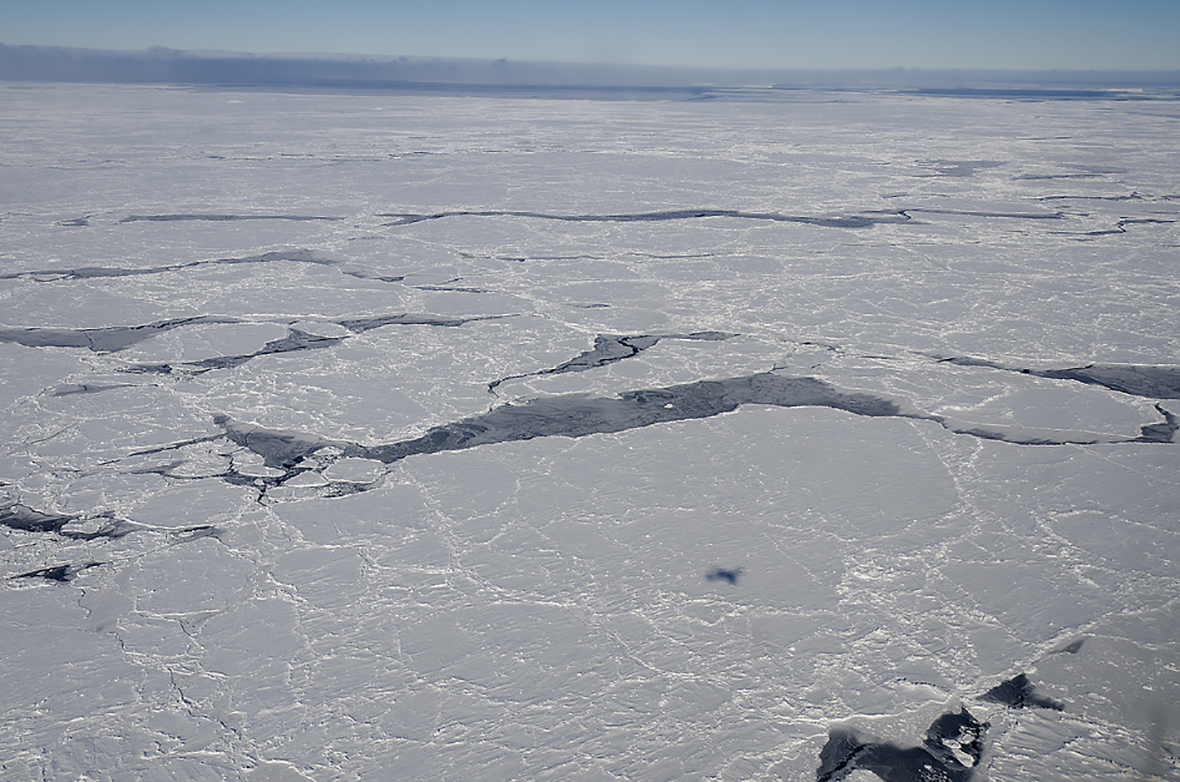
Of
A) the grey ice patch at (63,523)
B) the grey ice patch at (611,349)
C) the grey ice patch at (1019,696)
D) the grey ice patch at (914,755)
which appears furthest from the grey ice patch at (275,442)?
the grey ice patch at (1019,696)

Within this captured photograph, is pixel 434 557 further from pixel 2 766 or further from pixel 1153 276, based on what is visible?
pixel 1153 276

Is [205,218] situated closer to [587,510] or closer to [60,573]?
[60,573]

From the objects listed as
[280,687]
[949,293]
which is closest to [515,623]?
[280,687]

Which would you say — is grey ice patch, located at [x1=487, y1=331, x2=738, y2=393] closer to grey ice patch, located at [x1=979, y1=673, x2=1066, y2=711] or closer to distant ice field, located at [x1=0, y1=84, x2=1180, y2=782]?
distant ice field, located at [x1=0, y1=84, x2=1180, y2=782]

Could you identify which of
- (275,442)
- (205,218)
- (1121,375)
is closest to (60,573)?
(275,442)

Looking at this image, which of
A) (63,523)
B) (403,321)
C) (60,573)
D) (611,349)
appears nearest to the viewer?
(60,573)

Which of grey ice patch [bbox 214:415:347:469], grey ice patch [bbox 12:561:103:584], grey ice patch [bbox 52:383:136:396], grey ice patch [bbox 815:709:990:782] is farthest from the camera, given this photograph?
grey ice patch [bbox 52:383:136:396]

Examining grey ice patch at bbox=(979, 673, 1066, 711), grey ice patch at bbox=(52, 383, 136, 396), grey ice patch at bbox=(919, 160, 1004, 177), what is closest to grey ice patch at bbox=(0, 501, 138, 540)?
grey ice patch at bbox=(52, 383, 136, 396)

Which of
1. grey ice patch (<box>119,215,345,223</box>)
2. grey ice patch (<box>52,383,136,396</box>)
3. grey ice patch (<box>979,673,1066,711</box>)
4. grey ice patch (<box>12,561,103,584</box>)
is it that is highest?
grey ice patch (<box>119,215,345,223</box>)

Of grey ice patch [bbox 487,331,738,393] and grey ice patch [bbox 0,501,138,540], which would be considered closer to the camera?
grey ice patch [bbox 0,501,138,540]
